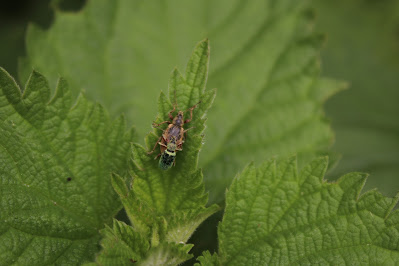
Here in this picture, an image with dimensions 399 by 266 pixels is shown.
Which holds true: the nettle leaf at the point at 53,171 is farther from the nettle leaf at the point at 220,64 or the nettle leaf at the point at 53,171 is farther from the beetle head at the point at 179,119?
the nettle leaf at the point at 220,64

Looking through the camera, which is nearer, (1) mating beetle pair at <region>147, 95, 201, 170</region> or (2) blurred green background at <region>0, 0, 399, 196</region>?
(1) mating beetle pair at <region>147, 95, 201, 170</region>

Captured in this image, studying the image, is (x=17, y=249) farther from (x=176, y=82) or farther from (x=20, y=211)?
(x=176, y=82)

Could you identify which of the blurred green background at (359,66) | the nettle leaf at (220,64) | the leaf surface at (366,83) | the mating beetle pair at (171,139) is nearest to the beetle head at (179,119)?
the mating beetle pair at (171,139)

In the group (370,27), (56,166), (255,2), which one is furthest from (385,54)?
(56,166)

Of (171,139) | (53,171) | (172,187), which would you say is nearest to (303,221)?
(172,187)

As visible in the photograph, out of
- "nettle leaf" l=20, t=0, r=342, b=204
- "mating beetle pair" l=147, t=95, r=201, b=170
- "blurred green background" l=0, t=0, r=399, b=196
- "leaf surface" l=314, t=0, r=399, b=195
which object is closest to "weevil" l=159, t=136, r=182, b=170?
"mating beetle pair" l=147, t=95, r=201, b=170

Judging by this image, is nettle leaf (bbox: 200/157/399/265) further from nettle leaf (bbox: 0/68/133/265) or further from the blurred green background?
the blurred green background
